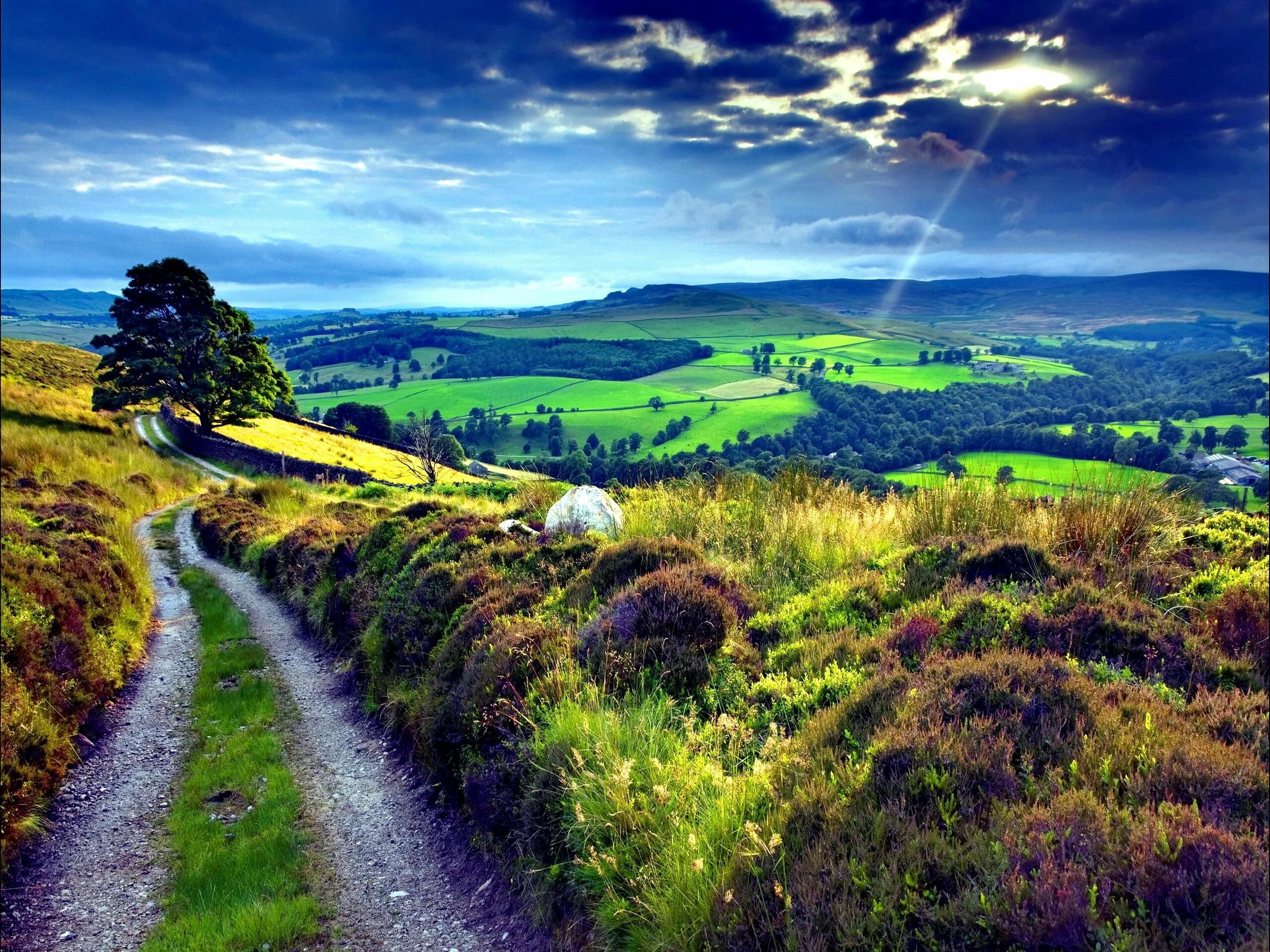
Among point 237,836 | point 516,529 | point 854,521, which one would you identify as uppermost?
point 854,521

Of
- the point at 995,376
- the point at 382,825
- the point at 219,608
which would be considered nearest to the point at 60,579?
the point at 219,608

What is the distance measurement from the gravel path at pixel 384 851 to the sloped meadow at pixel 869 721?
0.35 meters

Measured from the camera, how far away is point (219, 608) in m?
14.8

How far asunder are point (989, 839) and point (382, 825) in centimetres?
599

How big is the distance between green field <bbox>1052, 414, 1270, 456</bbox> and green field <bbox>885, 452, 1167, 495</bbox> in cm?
1697

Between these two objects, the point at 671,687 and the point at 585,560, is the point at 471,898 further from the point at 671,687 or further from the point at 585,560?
the point at 585,560

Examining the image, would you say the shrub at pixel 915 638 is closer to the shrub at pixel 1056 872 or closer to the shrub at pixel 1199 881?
the shrub at pixel 1056 872

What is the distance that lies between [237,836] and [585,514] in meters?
6.66

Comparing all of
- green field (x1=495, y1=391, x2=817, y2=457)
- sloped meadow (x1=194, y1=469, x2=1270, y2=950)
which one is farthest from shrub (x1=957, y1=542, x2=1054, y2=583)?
green field (x1=495, y1=391, x2=817, y2=457)

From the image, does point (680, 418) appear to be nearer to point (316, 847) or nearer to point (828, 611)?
point (828, 611)

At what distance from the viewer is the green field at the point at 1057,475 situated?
8523mm

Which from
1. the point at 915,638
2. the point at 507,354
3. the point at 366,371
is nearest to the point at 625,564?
the point at 915,638

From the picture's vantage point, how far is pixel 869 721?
447 centimetres

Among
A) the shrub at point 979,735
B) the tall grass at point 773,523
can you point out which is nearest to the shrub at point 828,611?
the tall grass at point 773,523
